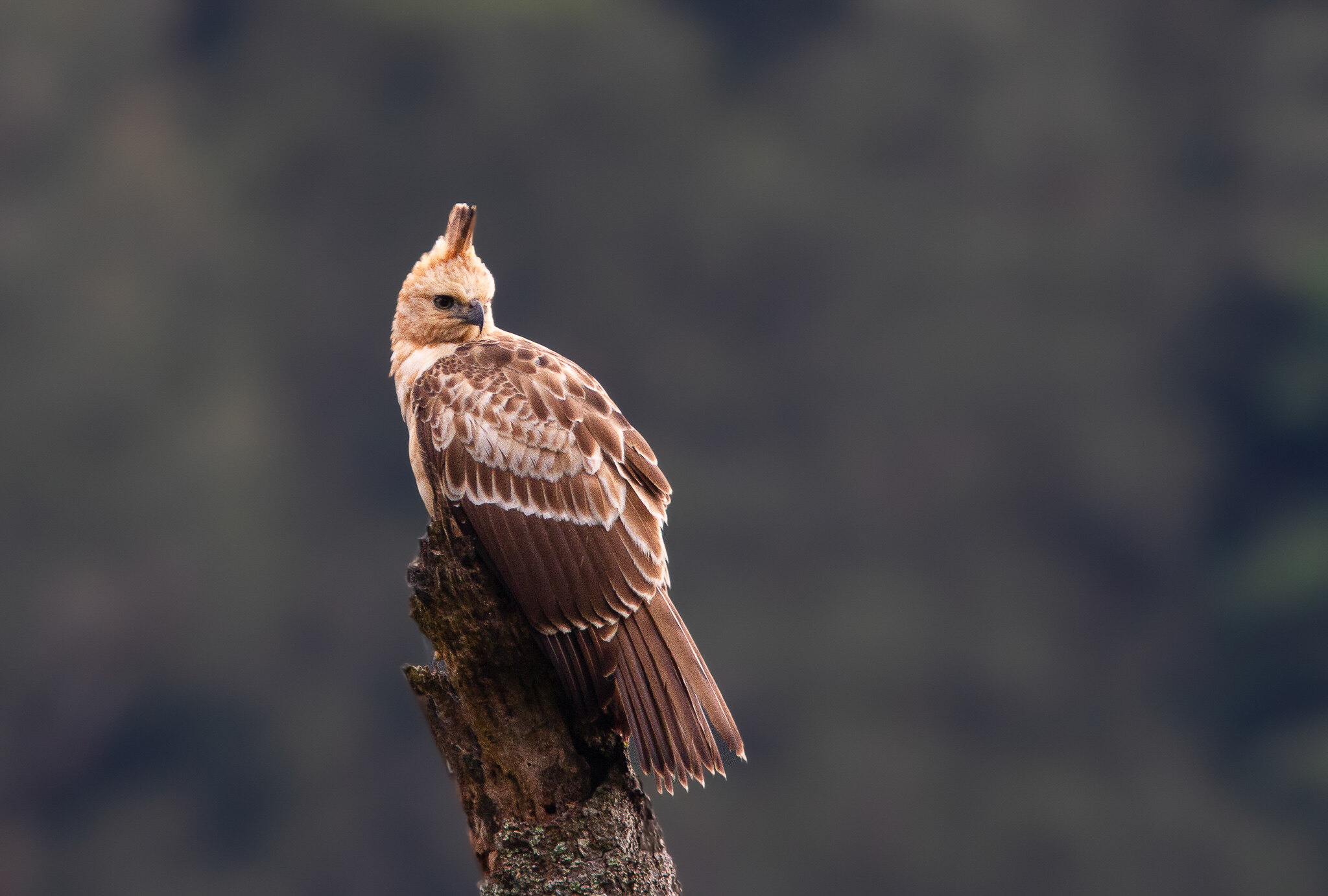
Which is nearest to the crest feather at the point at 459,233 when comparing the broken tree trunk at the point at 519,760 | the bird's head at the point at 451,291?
the bird's head at the point at 451,291

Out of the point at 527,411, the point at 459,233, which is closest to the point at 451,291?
the point at 459,233

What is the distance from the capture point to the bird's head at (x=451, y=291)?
4.77 meters

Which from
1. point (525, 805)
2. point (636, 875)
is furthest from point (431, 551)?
point (636, 875)

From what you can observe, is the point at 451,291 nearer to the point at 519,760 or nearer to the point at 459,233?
the point at 459,233

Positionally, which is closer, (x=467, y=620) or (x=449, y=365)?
(x=467, y=620)

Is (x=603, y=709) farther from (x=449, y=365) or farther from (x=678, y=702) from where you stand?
(x=449, y=365)

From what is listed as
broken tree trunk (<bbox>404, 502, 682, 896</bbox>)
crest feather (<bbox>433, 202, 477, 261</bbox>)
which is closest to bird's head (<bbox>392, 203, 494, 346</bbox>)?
crest feather (<bbox>433, 202, 477, 261</bbox>)

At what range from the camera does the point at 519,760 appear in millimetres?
3785

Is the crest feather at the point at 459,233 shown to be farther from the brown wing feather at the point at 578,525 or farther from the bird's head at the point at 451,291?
the brown wing feather at the point at 578,525

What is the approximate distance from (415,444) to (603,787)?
151cm

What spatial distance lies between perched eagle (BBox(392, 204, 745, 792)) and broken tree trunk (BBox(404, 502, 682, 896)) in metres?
0.11

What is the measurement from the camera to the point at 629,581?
4023 mm

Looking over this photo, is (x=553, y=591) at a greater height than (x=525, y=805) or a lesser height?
greater

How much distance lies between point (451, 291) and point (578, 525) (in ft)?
4.17
